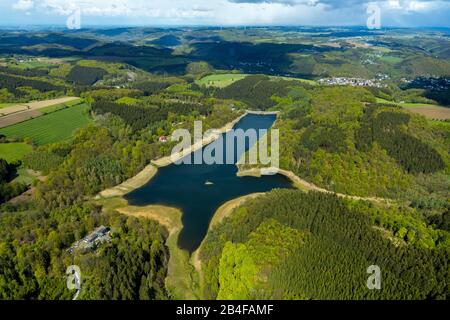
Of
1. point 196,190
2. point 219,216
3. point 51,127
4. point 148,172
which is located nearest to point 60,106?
point 51,127

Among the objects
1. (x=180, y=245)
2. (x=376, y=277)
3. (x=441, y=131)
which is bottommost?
(x=180, y=245)

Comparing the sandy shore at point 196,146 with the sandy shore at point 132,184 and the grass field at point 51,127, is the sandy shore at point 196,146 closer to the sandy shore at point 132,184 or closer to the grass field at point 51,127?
the sandy shore at point 132,184

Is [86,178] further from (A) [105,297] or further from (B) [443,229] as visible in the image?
(B) [443,229]

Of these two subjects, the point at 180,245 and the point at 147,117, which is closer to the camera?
the point at 180,245

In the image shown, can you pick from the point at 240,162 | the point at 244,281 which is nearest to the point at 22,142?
the point at 240,162

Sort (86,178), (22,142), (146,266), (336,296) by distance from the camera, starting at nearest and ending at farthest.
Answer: (336,296)
(146,266)
(86,178)
(22,142)

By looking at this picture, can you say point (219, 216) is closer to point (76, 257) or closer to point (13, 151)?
point (76, 257)

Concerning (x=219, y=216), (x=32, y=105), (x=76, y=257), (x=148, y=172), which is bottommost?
(x=219, y=216)

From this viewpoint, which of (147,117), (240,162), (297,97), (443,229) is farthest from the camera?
(297,97)
